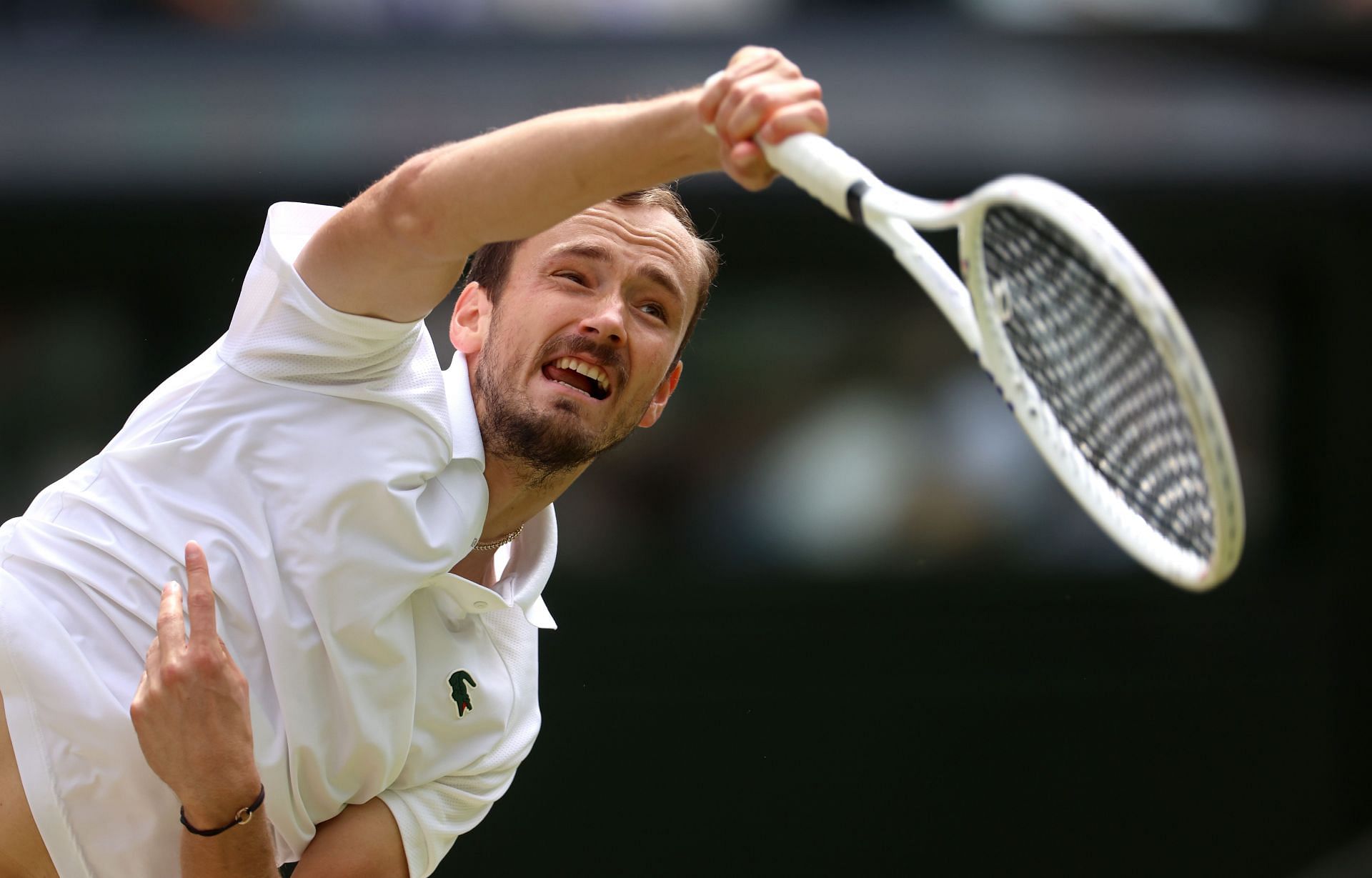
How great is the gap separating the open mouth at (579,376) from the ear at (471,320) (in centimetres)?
13

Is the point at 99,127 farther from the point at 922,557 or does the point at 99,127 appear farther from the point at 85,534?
the point at 85,534

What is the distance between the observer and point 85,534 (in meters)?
2.06

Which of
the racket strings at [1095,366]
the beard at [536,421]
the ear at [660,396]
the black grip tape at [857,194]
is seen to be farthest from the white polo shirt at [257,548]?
the racket strings at [1095,366]

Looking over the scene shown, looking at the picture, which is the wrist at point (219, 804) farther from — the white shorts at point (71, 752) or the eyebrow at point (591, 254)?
the eyebrow at point (591, 254)

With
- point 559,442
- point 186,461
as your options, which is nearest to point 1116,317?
point 559,442

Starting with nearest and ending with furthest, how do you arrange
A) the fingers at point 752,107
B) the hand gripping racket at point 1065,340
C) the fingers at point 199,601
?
the hand gripping racket at point 1065,340
the fingers at point 752,107
the fingers at point 199,601

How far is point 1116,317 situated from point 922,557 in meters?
4.45

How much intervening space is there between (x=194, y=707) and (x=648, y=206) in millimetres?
1069

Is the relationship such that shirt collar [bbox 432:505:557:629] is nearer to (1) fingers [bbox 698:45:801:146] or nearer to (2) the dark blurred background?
(1) fingers [bbox 698:45:801:146]

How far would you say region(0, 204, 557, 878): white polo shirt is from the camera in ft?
6.60

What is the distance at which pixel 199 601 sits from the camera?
1905 mm

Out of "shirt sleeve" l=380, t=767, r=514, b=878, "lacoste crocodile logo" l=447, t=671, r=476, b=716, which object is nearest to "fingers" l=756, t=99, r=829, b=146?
"lacoste crocodile logo" l=447, t=671, r=476, b=716

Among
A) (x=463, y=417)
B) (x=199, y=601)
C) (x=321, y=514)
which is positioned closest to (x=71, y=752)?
(x=199, y=601)

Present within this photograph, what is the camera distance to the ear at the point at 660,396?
2.61 metres
